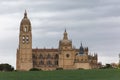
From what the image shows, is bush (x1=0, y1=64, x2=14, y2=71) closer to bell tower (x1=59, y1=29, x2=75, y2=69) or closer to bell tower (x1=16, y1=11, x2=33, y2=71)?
bell tower (x1=16, y1=11, x2=33, y2=71)

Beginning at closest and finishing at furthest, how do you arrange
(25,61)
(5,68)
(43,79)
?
(43,79)
(5,68)
(25,61)

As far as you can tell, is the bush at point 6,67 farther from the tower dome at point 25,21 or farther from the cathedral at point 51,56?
the tower dome at point 25,21

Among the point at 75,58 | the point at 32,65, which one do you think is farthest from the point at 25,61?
the point at 75,58

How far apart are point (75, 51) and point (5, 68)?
36683 millimetres

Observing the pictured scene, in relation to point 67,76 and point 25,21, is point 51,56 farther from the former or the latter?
point 67,76

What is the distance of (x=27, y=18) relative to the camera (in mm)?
193375

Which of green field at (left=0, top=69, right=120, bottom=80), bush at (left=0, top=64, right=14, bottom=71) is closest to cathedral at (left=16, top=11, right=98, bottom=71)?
bush at (left=0, top=64, right=14, bottom=71)

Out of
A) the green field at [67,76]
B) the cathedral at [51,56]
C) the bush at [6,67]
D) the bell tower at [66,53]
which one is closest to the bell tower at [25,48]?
the cathedral at [51,56]

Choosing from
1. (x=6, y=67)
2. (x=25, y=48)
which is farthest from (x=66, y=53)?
(x=6, y=67)

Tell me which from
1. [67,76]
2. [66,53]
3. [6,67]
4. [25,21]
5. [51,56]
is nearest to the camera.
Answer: [67,76]

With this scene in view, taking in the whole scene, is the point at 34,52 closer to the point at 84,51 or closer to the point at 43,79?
the point at 84,51

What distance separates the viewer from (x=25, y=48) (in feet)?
606

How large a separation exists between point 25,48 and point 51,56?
10085 millimetres

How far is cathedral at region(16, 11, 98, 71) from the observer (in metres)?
183
